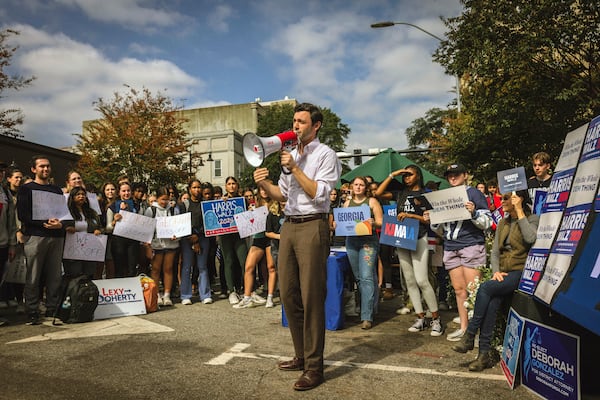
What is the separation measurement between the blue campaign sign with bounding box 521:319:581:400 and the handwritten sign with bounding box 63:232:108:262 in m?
5.76

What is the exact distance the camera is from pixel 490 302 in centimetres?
438

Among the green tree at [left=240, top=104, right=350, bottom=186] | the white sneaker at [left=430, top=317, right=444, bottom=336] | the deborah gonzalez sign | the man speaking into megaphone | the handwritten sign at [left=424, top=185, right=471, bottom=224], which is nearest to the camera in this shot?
the man speaking into megaphone

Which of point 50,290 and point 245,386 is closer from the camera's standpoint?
point 245,386

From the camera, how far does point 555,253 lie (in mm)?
3465

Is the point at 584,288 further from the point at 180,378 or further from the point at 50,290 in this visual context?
the point at 50,290

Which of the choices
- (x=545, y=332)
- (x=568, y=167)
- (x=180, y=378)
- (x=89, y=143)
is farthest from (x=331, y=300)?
(x=89, y=143)

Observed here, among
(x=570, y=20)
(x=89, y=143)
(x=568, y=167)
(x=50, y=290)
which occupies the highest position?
(x=570, y=20)

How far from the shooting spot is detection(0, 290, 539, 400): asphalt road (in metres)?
3.64

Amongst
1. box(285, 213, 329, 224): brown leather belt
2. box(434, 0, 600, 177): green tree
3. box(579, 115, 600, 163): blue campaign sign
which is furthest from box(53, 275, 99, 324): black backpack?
box(434, 0, 600, 177): green tree

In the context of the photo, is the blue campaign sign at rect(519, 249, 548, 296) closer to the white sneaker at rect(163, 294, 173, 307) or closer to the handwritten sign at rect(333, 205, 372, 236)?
the handwritten sign at rect(333, 205, 372, 236)

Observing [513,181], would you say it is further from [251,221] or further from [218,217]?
[218,217]

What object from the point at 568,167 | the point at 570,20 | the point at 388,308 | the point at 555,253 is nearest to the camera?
the point at 555,253

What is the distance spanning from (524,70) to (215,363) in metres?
15.7

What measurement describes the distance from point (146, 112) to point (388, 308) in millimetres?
23229
